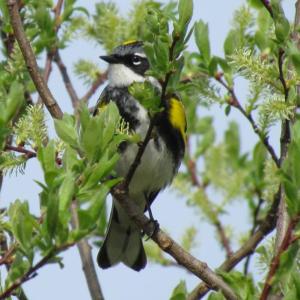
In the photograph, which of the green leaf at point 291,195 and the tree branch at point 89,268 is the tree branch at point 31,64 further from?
the green leaf at point 291,195

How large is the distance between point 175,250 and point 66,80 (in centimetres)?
174

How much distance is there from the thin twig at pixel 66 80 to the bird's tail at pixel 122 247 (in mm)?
828

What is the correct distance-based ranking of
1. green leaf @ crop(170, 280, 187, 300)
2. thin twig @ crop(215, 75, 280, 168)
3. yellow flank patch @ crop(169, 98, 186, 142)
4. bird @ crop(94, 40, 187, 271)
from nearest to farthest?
green leaf @ crop(170, 280, 187, 300) < thin twig @ crop(215, 75, 280, 168) < bird @ crop(94, 40, 187, 271) < yellow flank patch @ crop(169, 98, 186, 142)

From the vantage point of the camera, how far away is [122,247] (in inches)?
194

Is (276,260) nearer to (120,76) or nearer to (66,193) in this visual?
(66,193)

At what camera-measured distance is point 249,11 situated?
12.4 feet

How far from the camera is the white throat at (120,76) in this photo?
4528 millimetres

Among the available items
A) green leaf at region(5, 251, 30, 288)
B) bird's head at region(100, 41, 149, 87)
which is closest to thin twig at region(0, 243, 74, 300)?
green leaf at region(5, 251, 30, 288)

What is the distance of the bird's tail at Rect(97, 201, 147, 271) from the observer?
4746 millimetres

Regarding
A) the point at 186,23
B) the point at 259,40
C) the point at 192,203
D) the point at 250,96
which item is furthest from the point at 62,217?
the point at 192,203

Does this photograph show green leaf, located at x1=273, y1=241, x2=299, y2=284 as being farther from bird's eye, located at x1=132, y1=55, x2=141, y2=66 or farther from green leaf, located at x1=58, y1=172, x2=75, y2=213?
bird's eye, located at x1=132, y1=55, x2=141, y2=66

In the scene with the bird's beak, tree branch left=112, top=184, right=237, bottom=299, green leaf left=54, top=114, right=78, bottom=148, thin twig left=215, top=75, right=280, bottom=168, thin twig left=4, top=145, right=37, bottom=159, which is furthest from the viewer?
the bird's beak

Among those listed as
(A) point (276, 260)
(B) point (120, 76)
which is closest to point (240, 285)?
(A) point (276, 260)

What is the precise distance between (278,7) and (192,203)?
192 centimetres
